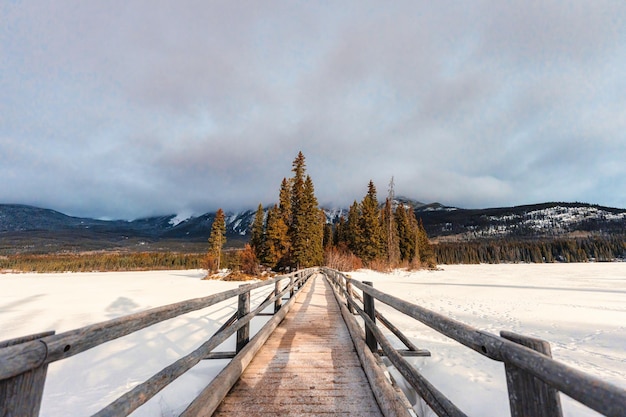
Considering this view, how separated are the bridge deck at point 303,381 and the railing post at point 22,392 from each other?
1971 millimetres

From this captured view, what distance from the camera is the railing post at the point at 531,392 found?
45.3 inches

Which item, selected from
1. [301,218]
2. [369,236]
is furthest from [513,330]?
[369,236]

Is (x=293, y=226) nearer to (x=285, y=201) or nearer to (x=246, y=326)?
(x=285, y=201)

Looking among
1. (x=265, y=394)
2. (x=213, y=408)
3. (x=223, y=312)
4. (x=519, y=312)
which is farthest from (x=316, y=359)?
(x=519, y=312)

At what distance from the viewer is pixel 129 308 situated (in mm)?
13617

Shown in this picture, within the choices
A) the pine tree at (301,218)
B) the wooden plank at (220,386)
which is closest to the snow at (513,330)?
the wooden plank at (220,386)

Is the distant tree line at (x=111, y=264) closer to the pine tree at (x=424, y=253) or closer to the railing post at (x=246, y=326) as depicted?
the pine tree at (x=424, y=253)

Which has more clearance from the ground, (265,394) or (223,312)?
(265,394)

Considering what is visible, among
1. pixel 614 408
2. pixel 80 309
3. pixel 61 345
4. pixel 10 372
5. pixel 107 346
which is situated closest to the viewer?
pixel 614 408

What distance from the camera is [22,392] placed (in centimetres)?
113

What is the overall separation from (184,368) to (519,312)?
13.3 m

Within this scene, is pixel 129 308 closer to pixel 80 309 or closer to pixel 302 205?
pixel 80 309

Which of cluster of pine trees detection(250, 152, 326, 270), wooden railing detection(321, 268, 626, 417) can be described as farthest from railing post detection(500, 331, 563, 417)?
cluster of pine trees detection(250, 152, 326, 270)

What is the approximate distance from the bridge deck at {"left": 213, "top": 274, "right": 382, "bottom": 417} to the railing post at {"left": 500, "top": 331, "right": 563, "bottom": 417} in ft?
6.32
